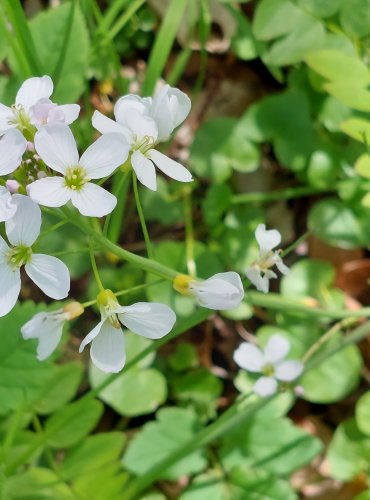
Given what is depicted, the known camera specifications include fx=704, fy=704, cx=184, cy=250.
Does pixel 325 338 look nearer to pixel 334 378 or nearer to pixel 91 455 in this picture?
pixel 334 378

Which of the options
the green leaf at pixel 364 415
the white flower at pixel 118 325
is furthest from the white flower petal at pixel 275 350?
the white flower at pixel 118 325

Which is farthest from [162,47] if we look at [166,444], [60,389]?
[166,444]

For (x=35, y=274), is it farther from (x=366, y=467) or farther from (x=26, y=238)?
(x=366, y=467)

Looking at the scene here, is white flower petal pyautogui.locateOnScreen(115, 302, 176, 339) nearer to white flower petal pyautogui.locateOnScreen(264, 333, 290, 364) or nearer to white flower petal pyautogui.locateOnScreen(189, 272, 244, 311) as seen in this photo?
white flower petal pyautogui.locateOnScreen(189, 272, 244, 311)

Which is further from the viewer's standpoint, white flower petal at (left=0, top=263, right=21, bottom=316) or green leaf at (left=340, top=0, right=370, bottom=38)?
Result: green leaf at (left=340, top=0, right=370, bottom=38)

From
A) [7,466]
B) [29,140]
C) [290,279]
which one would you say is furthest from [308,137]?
[7,466]

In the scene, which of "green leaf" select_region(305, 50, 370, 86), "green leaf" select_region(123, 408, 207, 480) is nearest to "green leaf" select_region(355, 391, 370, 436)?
"green leaf" select_region(123, 408, 207, 480)
